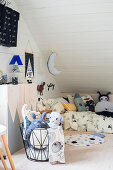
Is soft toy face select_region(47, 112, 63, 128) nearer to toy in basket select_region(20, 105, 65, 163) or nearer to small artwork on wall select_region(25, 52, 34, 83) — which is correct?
toy in basket select_region(20, 105, 65, 163)

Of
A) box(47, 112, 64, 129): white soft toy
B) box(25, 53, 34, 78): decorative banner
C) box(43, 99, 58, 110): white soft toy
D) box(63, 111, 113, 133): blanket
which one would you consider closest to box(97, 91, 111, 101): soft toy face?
box(63, 111, 113, 133): blanket

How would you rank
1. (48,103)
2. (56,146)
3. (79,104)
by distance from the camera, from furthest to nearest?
1. (79,104)
2. (48,103)
3. (56,146)

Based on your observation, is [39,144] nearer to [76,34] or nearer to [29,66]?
[29,66]

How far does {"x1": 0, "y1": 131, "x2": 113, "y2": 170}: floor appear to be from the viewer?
7.11ft

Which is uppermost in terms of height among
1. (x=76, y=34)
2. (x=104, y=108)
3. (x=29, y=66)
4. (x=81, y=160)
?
(x=76, y=34)

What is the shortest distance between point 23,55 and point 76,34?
0.78 meters

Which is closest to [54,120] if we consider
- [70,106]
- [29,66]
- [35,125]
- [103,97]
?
[35,125]

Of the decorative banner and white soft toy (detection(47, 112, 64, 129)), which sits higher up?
the decorative banner

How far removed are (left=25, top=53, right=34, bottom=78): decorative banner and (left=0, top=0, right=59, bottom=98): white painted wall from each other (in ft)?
0.22

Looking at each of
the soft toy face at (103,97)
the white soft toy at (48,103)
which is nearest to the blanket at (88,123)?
the white soft toy at (48,103)

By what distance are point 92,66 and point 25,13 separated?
1.39 meters

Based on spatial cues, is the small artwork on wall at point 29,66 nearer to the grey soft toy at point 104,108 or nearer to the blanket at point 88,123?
the blanket at point 88,123

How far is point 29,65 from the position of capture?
3.32 m

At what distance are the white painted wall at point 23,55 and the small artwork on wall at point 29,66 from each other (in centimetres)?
7
